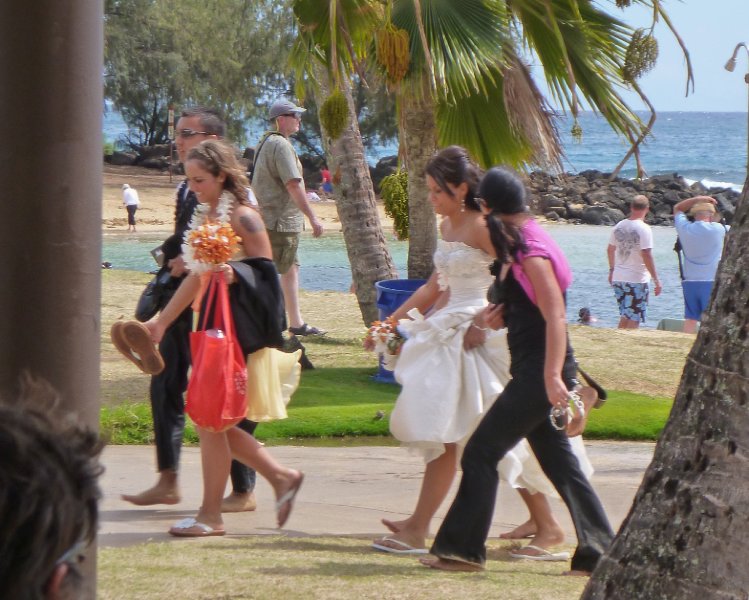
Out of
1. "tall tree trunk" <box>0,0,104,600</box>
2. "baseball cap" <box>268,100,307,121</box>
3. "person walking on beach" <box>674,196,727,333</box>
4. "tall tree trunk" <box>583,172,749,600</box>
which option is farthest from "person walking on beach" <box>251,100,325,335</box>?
"tall tree trunk" <box>583,172,749,600</box>

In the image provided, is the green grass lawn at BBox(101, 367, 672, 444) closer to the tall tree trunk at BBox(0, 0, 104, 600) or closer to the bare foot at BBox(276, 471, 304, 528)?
the bare foot at BBox(276, 471, 304, 528)

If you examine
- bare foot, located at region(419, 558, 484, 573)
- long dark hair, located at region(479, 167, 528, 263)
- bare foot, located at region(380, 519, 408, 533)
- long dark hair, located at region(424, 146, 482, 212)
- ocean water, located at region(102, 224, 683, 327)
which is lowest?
ocean water, located at region(102, 224, 683, 327)

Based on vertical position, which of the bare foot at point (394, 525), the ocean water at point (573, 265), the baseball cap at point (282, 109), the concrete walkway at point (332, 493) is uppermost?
the baseball cap at point (282, 109)

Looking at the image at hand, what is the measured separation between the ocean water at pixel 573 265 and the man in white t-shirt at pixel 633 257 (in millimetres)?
5927

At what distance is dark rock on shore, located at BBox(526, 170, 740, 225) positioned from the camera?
4962 centimetres

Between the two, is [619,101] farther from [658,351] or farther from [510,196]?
[510,196]

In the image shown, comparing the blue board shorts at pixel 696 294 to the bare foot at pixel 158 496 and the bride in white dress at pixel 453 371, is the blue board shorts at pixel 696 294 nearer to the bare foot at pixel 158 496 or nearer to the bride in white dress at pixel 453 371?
the bride in white dress at pixel 453 371

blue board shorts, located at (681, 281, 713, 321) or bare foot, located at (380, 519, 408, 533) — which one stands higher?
blue board shorts, located at (681, 281, 713, 321)

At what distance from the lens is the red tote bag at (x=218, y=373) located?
5.47 m

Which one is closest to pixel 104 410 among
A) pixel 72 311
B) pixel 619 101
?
pixel 619 101

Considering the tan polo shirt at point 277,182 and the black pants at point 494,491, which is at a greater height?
the tan polo shirt at point 277,182

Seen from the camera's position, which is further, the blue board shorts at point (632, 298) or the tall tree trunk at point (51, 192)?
the blue board shorts at point (632, 298)

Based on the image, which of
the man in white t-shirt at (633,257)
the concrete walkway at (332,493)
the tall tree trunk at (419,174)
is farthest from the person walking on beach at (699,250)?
the concrete walkway at (332,493)

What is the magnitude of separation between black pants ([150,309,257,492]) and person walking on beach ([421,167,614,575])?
1.43 metres
